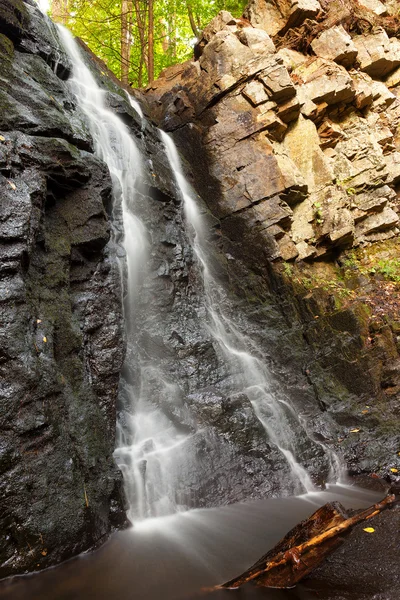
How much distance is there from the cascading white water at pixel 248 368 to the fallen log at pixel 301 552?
2748mm

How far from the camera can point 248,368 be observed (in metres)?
7.54

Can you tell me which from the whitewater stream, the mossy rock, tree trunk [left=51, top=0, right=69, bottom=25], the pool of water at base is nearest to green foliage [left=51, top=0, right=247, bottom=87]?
tree trunk [left=51, top=0, right=69, bottom=25]

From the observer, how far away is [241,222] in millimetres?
10250

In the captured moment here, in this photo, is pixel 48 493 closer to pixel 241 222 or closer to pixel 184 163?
pixel 241 222

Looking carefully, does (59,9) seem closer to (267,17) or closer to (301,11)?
(267,17)

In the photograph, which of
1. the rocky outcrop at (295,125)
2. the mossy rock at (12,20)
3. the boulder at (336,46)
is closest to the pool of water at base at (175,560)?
the rocky outcrop at (295,125)

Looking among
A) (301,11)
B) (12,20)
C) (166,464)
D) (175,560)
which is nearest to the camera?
(175,560)

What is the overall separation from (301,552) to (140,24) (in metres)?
19.3

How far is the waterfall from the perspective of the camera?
199 inches

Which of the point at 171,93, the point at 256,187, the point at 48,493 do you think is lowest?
the point at 48,493

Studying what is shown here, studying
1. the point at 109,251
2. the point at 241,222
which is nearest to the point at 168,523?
the point at 109,251

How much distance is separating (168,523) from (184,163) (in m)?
9.61

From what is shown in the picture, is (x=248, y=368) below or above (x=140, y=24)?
below

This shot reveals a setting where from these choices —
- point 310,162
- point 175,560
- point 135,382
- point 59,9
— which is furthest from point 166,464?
point 59,9
